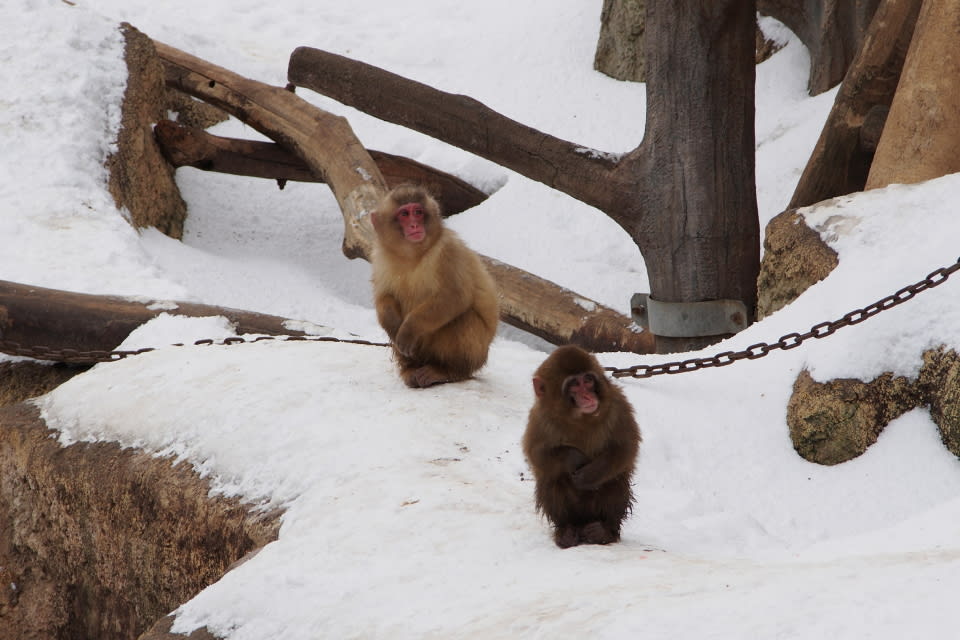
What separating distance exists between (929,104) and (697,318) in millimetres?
1780

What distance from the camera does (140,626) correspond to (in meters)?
4.84

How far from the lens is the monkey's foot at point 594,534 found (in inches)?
140

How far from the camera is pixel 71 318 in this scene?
6.83 meters

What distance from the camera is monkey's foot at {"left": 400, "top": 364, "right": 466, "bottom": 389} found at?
5.15m

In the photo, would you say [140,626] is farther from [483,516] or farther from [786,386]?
[786,386]

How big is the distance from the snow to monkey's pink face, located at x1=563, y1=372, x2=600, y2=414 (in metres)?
0.45

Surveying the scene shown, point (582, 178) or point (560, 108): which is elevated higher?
point (560, 108)

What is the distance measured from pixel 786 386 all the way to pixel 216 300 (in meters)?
5.16

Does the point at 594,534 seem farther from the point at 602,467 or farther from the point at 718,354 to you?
the point at 718,354

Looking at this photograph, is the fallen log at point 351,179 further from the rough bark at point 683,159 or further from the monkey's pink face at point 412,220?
the monkey's pink face at point 412,220

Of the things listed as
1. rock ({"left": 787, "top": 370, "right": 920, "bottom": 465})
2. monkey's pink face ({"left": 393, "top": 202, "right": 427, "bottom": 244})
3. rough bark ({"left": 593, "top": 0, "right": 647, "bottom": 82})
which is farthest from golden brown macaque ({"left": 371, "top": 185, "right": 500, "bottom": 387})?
rough bark ({"left": 593, "top": 0, "right": 647, "bottom": 82})

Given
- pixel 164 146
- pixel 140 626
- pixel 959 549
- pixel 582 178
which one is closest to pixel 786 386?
pixel 959 549

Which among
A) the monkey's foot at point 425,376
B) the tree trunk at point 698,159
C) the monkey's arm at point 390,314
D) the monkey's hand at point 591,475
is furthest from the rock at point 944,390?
the tree trunk at point 698,159

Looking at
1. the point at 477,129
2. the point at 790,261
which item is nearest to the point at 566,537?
the point at 790,261
